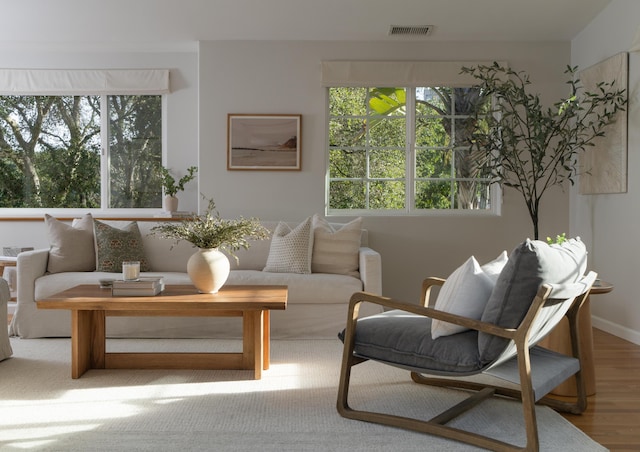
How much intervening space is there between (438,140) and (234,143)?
6.19 feet

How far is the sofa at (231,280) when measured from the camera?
470 cm

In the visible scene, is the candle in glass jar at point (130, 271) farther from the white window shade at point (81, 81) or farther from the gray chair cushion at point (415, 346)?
the white window shade at point (81, 81)

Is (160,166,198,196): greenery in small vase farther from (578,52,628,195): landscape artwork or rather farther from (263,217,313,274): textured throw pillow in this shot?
(578,52,628,195): landscape artwork

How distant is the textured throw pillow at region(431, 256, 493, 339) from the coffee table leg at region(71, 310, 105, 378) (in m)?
1.99

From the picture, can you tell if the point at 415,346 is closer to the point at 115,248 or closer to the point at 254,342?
the point at 254,342

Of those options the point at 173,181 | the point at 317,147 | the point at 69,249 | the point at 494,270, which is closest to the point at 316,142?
the point at 317,147

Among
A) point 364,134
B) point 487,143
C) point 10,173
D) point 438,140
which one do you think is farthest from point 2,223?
point 487,143

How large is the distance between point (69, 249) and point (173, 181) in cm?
146

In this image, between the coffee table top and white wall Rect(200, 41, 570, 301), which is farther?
white wall Rect(200, 41, 570, 301)

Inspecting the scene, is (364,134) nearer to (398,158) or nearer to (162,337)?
(398,158)

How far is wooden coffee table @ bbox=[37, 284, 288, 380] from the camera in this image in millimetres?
3502

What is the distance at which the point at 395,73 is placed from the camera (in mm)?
6047

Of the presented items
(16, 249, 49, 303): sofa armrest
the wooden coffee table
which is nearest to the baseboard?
the wooden coffee table

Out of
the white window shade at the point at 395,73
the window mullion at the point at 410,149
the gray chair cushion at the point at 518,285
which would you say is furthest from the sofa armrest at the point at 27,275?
the gray chair cushion at the point at 518,285
